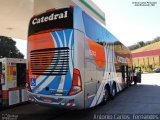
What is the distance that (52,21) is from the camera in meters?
8.53

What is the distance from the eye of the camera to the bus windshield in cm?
817

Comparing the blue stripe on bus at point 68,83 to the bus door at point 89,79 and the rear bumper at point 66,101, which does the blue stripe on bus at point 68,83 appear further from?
the bus door at point 89,79

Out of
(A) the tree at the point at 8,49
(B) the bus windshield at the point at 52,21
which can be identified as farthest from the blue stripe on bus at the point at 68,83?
(A) the tree at the point at 8,49

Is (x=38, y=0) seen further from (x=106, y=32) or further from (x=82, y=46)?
(x=82, y=46)

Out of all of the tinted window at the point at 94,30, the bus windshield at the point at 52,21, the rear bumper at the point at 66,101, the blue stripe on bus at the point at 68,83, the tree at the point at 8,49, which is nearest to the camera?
the rear bumper at the point at 66,101

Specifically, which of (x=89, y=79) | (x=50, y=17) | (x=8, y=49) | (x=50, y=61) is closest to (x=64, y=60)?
(x=50, y=61)

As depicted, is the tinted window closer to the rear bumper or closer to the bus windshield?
the bus windshield

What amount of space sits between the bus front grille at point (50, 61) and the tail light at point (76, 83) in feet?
1.11

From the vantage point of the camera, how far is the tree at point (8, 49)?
55169 millimetres

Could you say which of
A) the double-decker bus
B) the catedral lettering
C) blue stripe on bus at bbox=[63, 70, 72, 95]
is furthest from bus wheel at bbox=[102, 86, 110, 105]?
the catedral lettering

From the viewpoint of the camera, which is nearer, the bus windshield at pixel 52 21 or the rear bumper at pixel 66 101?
the rear bumper at pixel 66 101

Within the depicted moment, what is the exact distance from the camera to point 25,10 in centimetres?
1616

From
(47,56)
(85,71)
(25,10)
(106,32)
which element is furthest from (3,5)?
(85,71)

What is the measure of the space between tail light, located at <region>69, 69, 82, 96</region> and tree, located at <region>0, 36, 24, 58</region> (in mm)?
48905
